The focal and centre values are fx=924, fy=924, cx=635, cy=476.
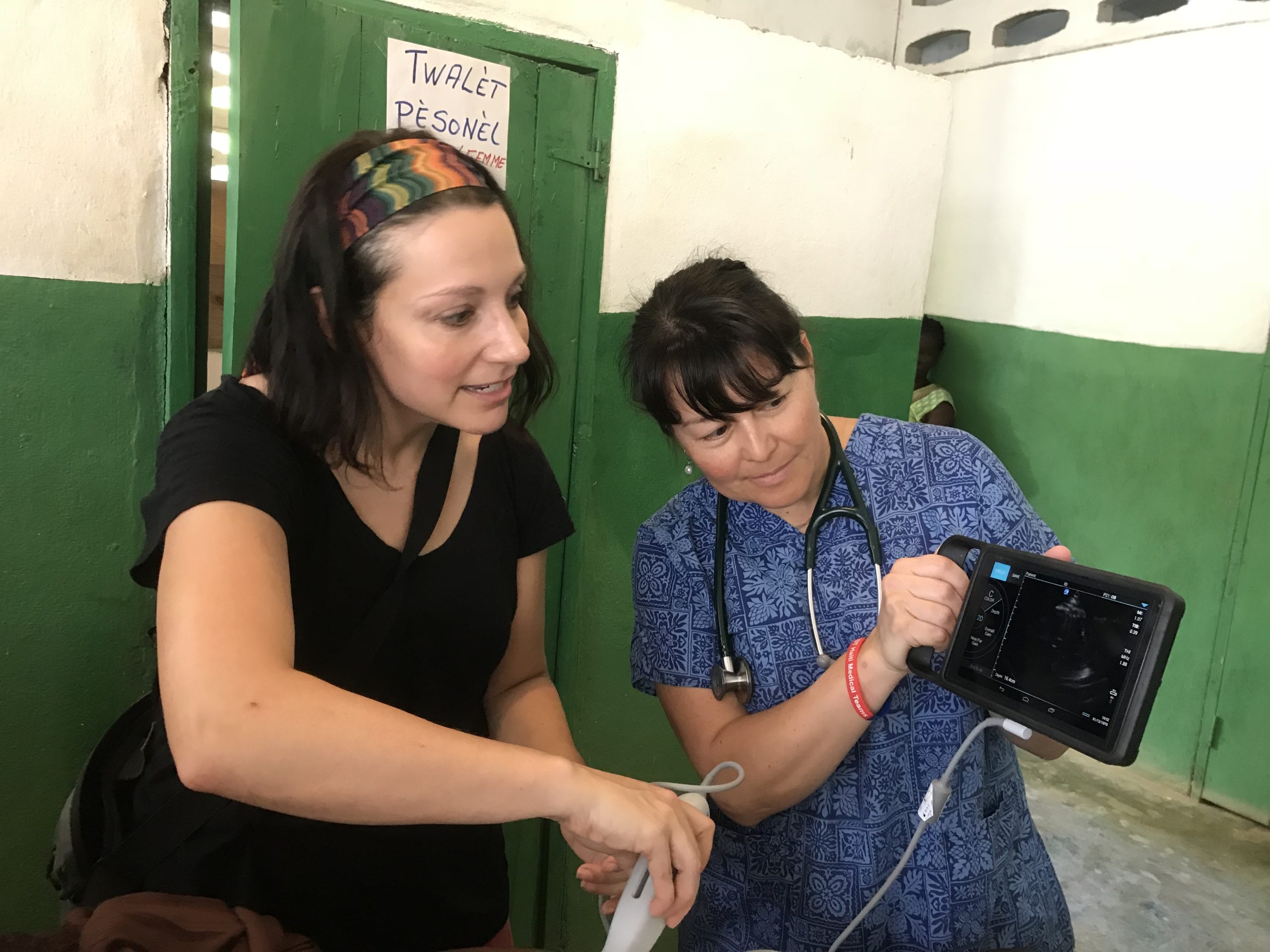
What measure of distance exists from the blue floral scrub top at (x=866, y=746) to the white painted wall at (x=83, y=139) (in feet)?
3.12

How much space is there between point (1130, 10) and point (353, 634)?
3.49 metres

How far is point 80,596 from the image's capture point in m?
1.45

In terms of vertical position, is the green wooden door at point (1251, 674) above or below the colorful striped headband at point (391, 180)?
below

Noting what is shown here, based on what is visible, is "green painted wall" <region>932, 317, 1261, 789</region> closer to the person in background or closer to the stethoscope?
the person in background

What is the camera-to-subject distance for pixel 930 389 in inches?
146

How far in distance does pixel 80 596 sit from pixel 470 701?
784 millimetres

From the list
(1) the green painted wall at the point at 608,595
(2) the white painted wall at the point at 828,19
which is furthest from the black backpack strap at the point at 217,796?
(2) the white painted wall at the point at 828,19

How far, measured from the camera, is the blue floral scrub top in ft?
3.41

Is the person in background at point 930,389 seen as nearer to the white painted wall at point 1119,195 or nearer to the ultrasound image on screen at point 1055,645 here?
the white painted wall at point 1119,195

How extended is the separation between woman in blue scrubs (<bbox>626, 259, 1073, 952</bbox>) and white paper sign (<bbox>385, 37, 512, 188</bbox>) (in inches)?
25.9

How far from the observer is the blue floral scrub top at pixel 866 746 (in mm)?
1039

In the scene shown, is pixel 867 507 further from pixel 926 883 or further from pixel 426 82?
pixel 426 82

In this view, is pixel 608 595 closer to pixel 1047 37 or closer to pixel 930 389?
pixel 930 389

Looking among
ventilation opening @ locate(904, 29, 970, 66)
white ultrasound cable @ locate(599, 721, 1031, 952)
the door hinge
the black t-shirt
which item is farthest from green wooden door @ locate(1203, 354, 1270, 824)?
the black t-shirt
